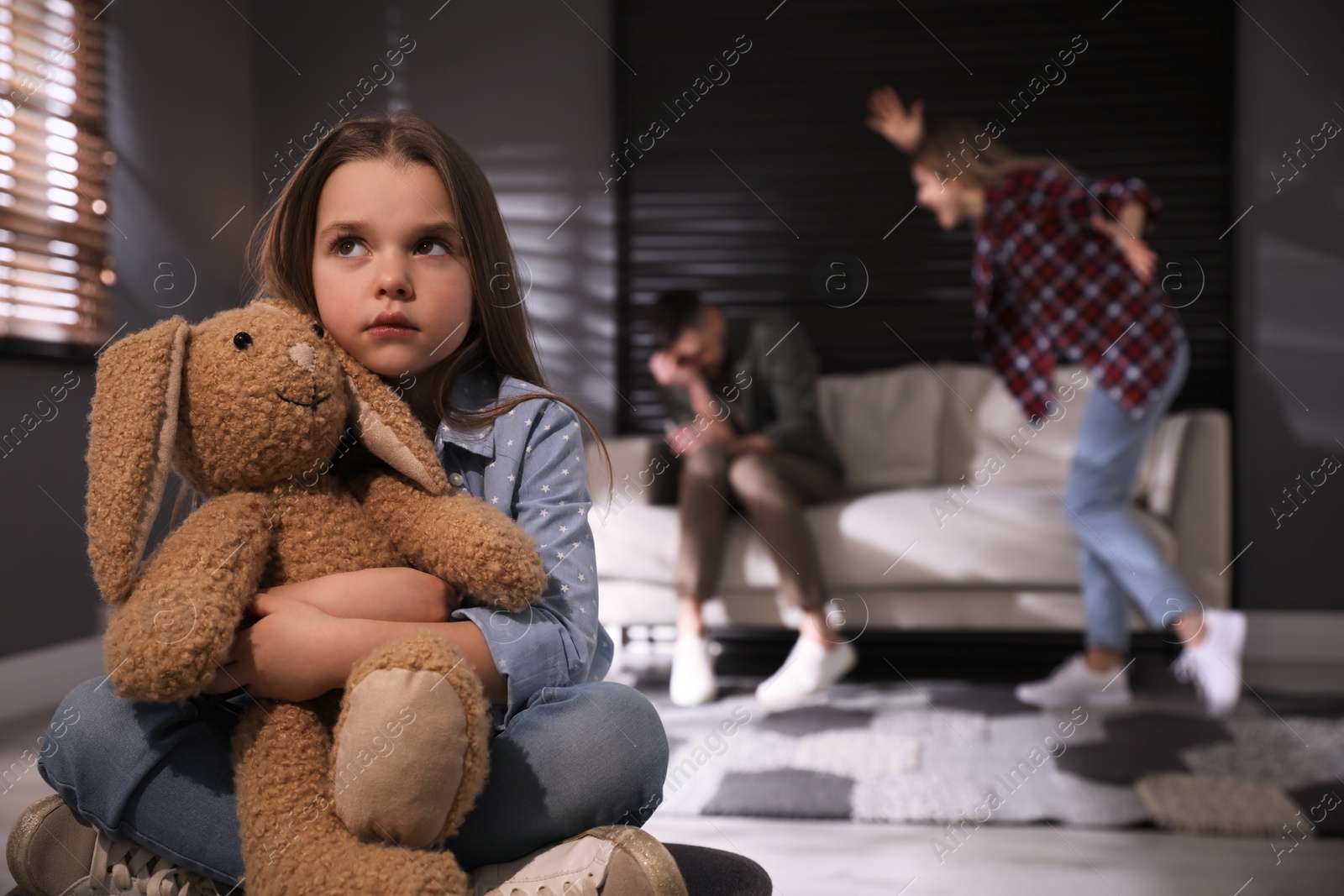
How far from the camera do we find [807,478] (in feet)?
7.82

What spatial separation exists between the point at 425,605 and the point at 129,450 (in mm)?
215

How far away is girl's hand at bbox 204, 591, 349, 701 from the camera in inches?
26.1

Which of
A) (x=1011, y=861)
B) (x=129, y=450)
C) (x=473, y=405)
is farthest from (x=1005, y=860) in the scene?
(x=129, y=450)

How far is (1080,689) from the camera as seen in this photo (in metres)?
2.20

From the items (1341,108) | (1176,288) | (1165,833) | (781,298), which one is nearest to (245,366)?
(1165,833)

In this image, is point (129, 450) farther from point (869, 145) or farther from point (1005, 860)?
point (869, 145)

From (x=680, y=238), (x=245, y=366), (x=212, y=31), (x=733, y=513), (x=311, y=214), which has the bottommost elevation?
(x=733, y=513)

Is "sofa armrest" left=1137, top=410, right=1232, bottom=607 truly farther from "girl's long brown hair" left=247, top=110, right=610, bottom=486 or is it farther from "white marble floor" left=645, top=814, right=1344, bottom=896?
"girl's long brown hair" left=247, top=110, right=610, bottom=486

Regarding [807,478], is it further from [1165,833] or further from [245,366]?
[245,366]

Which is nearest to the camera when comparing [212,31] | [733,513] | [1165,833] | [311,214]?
[311,214]

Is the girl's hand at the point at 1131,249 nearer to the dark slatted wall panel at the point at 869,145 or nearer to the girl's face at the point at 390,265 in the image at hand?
the dark slatted wall panel at the point at 869,145

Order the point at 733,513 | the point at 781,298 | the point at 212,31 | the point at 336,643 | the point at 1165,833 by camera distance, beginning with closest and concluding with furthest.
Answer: the point at 336,643, the point at 1165,833, the point at 733,513, the point at 212,31, the point at 781,298

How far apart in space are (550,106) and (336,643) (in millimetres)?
2921

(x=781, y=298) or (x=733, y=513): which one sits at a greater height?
(x=781, y=298)
